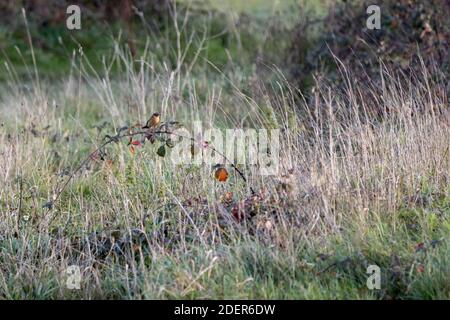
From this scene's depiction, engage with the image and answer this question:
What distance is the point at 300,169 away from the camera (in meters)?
5.89

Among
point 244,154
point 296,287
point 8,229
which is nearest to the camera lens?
point 296,287

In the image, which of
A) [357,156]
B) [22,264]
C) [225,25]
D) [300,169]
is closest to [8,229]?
[22,264]

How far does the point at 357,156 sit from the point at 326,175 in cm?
48

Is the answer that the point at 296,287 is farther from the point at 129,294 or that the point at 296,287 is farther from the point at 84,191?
the point at 84,191

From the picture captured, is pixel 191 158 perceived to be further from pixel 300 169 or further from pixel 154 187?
pixel 300 169

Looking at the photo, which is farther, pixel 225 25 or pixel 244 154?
pixel 225 25

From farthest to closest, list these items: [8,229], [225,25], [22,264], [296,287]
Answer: [225,25] → [8,229] → [22,264] → [296,287]

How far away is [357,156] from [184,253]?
5.38 ft

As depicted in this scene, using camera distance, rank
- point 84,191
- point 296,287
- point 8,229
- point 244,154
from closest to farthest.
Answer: point 296,287 → point 8,229 → point 244,154 → point 84,191

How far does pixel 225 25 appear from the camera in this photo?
13.6 meters

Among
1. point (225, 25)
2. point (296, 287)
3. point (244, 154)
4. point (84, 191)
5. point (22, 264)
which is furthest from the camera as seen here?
point (225, 25)

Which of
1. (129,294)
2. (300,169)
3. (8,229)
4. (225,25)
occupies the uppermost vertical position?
(225,25)

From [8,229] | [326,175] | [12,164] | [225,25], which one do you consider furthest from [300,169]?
[225,25]

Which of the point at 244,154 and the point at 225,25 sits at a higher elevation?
the point at 225,25
